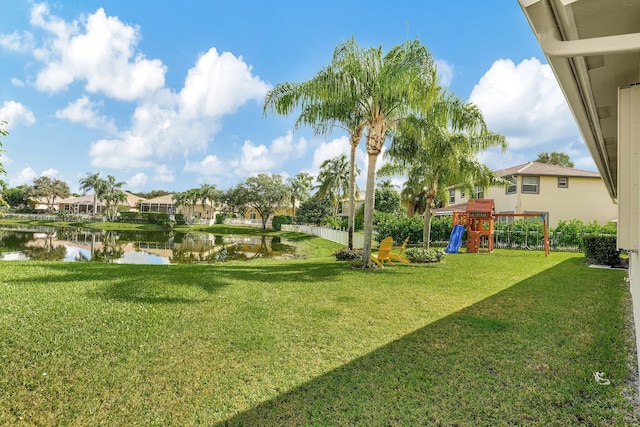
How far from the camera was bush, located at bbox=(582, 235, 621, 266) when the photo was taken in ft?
38.7

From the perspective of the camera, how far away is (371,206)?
11.3 metres

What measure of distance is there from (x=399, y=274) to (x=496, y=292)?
2.91 meters

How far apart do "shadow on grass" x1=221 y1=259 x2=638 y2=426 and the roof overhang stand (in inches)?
105

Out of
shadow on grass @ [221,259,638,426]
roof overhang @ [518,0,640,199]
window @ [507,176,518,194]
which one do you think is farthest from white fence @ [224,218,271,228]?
roof overhang @ [518,0,640,199]

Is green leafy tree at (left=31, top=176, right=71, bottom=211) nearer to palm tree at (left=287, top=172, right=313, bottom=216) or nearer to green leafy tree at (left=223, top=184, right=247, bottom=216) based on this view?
green leafy tree at (left=223, top=184, right=247, bottom=216)

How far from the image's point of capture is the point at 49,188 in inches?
2950

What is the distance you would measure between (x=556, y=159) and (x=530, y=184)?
26946 millimetres

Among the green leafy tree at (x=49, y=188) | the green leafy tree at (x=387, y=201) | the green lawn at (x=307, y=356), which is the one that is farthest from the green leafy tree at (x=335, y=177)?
the green leafy tree at (x=49, y=188)

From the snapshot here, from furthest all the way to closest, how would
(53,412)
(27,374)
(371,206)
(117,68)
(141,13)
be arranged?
(117,68) → (141,13) → (371,206) → (27,374) → (53,412)

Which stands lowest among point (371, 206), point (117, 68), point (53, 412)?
point (53, 412)

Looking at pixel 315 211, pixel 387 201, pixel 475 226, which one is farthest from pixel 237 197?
pixel 475 226

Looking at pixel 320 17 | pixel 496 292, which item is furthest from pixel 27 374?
pixel 320 17

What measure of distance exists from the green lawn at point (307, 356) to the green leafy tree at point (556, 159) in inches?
1833

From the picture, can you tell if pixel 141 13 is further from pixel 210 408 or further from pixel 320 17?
pixel 210 408
